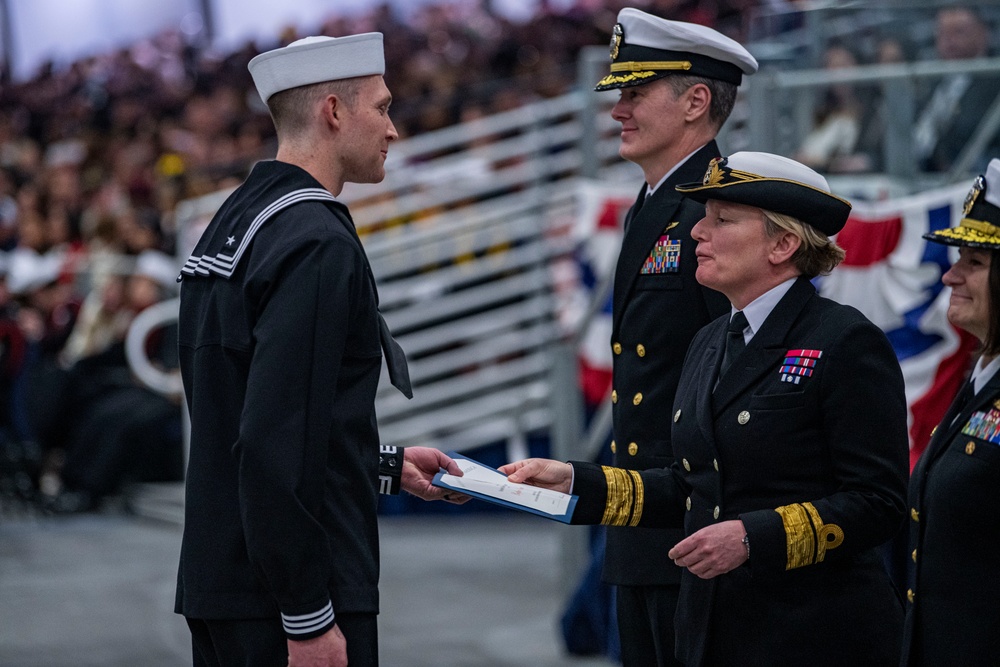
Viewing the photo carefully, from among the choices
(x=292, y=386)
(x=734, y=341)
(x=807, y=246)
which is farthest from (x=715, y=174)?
(x=292, y=386)

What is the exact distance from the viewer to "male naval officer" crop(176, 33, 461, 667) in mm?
2496

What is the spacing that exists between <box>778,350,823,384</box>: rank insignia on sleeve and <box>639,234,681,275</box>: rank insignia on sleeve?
55 centimetres

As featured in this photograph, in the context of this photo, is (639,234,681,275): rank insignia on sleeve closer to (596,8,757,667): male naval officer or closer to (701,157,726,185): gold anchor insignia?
(596,8,757,667): male naval officer

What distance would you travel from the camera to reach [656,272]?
3.27 meters

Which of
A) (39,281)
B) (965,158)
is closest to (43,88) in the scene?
(39,281)

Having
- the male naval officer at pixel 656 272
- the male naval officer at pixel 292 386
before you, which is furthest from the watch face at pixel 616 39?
the male naval officer at pixel 292 386

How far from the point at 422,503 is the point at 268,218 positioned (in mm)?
6427

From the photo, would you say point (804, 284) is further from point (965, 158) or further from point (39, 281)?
point (39, 281)

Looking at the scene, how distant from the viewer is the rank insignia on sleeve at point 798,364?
106 inches

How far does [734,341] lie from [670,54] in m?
0.83

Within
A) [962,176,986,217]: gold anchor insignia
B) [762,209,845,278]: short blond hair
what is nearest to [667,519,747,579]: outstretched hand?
[762,209,845,278]: short blond hair

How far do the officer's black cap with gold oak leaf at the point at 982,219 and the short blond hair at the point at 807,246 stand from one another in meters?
0.23

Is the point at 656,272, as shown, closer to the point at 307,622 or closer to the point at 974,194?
the point at 974,194

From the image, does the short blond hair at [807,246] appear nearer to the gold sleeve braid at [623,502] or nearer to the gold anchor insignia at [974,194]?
the gold anchor insignia at [974,194]
